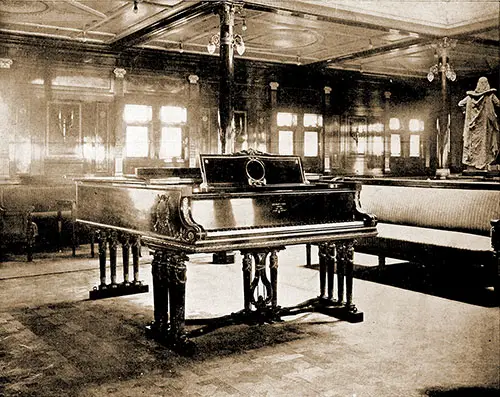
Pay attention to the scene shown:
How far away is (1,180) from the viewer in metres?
9.70

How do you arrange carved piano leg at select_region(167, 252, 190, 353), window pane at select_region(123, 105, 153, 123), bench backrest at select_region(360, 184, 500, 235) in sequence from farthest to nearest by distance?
window pane at select_region(123, 105, 153, 123) < bench backrest at select_region(360, 184, 500, 235) < carved piano leg at select_region(167, 252, 190, 353)

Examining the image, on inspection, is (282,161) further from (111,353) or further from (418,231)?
(418,231)

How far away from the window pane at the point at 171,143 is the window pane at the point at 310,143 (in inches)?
133

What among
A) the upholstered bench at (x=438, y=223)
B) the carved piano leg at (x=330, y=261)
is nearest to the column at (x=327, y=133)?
the upholstered bench at (x=438, y=223)

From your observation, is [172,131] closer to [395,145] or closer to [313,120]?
[313,120]

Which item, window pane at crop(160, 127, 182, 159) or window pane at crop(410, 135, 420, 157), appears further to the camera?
window pane at crop(410, 135, 420, 157)

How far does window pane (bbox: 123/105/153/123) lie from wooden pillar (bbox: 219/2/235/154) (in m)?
3.75

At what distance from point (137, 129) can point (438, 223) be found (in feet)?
22.3

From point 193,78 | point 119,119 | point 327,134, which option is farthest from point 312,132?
point 119,119

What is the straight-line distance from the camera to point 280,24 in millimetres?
9492

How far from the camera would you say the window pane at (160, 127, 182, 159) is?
37.5 ft

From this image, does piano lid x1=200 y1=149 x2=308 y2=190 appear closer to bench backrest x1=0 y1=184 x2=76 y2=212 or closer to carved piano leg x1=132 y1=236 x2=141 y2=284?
carved piano leg x1=132 y1=236 x2=141 y2=284

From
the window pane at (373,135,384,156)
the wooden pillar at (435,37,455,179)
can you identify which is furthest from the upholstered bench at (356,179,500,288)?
the window pane at (373,135,384,156)

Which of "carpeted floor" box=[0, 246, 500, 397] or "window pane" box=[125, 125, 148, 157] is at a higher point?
"window pane" box=[125, 125, 148, 157]
